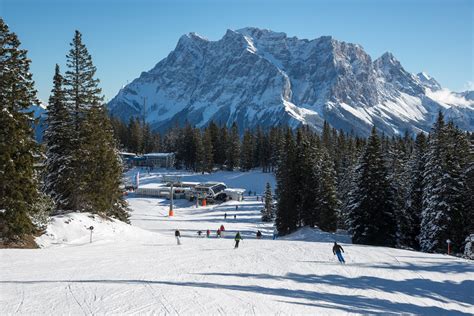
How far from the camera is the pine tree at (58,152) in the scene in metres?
36.2

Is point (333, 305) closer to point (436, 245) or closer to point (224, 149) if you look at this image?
point (436, 245)

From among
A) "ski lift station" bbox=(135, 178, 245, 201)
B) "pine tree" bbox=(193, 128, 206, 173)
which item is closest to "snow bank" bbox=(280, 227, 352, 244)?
"ski lift station" bbox=(135, 178, 245, 201)

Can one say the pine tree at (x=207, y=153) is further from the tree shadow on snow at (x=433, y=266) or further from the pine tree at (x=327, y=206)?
the tree shadow on snow at (x=433, y=266)

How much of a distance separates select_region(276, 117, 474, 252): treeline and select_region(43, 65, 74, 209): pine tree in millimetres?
25207

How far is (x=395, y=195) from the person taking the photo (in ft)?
144

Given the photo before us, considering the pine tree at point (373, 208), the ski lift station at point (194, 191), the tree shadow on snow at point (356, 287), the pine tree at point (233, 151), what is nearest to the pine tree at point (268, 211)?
the ski lift station at point (194, 191)

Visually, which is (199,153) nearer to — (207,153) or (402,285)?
(207,153)

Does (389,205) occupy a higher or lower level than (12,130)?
lower

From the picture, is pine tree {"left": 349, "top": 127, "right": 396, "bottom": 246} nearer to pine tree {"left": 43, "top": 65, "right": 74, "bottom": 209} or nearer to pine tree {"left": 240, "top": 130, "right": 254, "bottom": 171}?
pine tree {"left": 43, "top": 65, "right": 74, "bottom": 209}

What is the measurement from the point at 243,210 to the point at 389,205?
4243cm

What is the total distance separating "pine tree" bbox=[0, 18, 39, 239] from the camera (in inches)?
1009

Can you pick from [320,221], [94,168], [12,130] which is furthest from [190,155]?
[12,130]

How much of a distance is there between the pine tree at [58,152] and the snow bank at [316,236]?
23.4 m

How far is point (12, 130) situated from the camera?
26.0 metres
